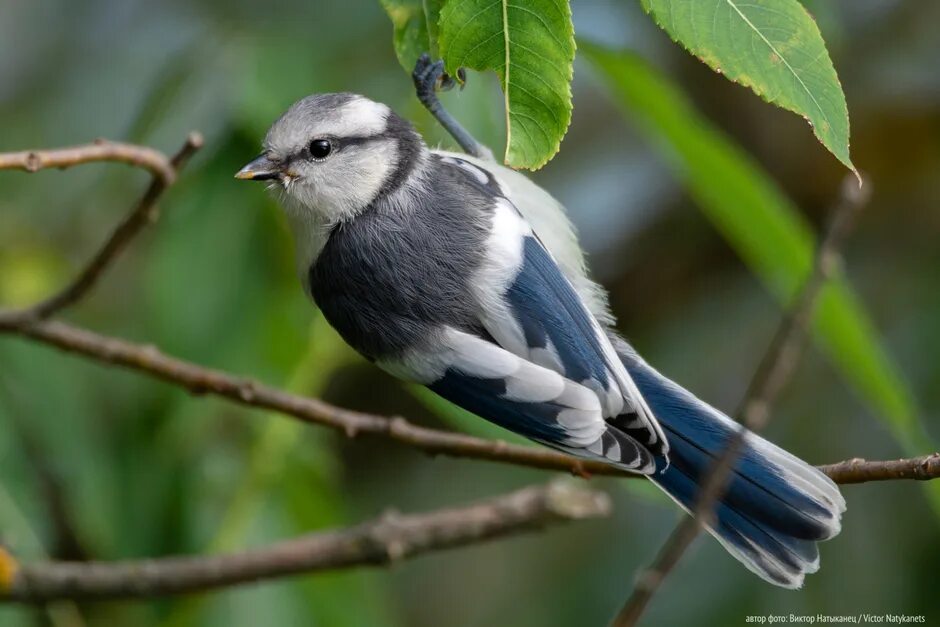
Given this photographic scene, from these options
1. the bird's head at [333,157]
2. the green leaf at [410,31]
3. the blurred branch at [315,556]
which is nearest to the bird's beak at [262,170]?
the bird's head at [333,157]

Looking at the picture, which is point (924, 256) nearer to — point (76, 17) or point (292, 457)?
point (292, 457)

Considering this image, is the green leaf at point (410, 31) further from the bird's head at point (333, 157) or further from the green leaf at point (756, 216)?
the green leaf at point (756, 216)

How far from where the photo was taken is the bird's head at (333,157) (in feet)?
4.61

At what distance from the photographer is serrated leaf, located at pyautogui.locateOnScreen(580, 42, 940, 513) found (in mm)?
1713

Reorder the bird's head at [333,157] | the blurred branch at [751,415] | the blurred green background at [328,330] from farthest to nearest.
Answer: the blurred green background at [328,330] < the bird's head at [333,157] < the blurred branch at [751,415]

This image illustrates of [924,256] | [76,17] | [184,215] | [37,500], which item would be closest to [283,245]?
[184,215]

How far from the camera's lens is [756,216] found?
1.78 meters

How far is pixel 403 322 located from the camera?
1351mm

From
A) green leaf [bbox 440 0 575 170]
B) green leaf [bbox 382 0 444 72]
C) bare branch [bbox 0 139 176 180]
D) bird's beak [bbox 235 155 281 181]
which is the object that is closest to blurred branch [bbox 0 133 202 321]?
bare branch [bbox 0 139 176 180]

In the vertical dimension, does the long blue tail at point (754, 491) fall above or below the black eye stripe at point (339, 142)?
below

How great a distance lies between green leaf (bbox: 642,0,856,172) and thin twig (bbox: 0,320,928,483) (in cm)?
61

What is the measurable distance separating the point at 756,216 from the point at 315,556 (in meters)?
0.80

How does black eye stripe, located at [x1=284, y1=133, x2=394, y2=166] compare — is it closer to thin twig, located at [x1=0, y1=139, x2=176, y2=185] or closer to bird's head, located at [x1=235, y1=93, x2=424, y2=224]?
bird's head, located at [x1=235, y1=93, x2=424, y2=224]

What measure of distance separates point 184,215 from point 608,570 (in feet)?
4.30
